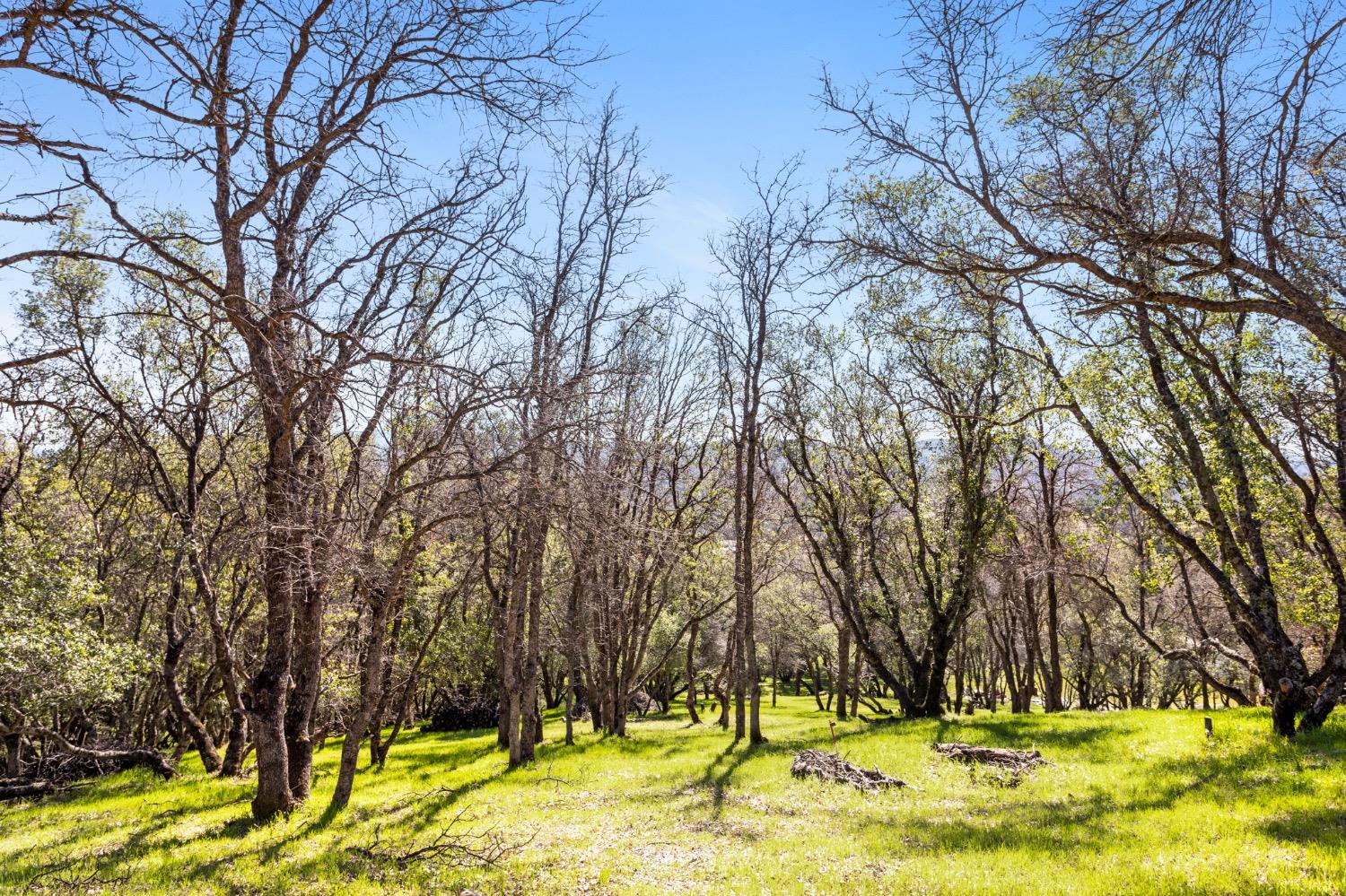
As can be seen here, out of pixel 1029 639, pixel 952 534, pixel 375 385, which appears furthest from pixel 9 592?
pixel 1029 639

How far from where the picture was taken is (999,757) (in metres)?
12.8

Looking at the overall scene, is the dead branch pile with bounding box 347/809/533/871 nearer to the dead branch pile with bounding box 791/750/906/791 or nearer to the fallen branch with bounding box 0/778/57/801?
the dead branch pile with bounding box 791/750/906/791

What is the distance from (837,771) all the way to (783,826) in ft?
10.4

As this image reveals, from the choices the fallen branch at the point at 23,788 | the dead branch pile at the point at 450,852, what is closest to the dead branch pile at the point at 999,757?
the dead branch pile at the point at 450,852

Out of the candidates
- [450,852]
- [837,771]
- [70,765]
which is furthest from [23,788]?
[837,771]

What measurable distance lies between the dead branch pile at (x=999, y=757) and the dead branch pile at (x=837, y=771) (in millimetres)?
1843

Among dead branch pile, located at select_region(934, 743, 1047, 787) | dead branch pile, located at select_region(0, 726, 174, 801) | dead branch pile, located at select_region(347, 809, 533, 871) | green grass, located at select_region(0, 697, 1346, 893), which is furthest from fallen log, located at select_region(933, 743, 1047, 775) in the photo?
dead branch pile, located at select_region(0, 726, 174, 801)

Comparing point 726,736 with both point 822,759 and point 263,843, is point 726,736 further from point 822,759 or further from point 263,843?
point 263,843

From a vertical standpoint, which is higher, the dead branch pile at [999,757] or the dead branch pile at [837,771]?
the dead branch pile at [999,757]

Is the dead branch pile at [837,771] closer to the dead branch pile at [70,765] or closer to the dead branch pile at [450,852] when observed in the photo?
the dead branch pile at [450,852]

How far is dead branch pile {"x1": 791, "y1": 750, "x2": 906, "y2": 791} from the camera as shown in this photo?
1176 cm

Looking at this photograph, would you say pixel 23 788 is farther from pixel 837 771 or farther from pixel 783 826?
pixel 837 771

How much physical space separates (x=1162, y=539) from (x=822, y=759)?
8.93 m

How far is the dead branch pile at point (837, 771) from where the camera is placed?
11758 mm
